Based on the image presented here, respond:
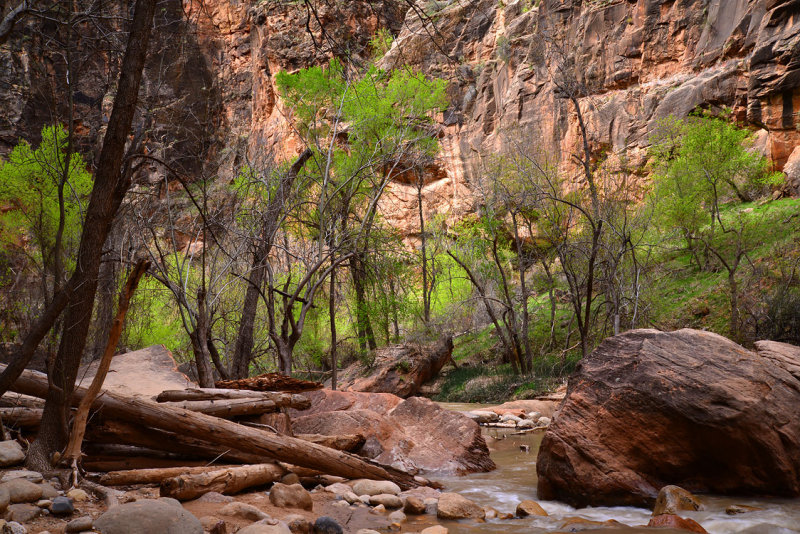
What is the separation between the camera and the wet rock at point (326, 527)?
429 centimetres

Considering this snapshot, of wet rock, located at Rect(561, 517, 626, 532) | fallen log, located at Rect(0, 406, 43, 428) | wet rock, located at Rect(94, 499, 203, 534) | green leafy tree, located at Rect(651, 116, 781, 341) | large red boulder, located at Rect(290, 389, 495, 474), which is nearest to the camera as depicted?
wet rock, located at Rect(94, 499, 203, 534)

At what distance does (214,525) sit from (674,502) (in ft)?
13.0

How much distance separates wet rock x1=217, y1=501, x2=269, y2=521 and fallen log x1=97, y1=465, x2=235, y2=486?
788 millimetres

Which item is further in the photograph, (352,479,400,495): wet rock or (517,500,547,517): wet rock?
(352,479,400,495): wet rock

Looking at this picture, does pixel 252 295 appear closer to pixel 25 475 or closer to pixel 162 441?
pixel 162 441

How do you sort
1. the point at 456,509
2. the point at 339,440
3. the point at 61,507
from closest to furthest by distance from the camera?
1. the point at 61,507
2. the point at 456,509
3. the point at 339,440

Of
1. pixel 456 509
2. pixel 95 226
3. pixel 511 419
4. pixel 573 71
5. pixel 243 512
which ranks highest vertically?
pixel 573 71

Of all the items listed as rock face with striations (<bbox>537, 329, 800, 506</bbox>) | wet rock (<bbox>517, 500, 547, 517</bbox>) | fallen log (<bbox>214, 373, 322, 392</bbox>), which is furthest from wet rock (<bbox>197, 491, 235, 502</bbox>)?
rock face with striations (<bbox>537, 329, 800, 506</bbox>)

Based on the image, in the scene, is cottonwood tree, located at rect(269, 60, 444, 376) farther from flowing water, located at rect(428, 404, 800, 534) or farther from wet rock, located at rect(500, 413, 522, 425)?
flowing water, located at rect(428, 404, 800, 534)

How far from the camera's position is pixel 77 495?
412 cm

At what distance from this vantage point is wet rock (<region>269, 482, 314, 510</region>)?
16.3 ft

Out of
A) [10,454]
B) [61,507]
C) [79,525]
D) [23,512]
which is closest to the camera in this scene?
[79,525]

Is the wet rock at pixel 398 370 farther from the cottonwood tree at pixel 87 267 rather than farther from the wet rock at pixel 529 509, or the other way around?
the cottonwood tree at pixel 87 267

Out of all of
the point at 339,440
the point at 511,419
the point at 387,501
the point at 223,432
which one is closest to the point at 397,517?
the point at 387,501
